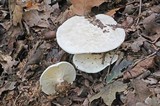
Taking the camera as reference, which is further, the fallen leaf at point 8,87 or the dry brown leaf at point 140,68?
the fallen leaf at point 8,87

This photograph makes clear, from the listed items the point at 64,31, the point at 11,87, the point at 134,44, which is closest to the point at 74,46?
the point at 64,31

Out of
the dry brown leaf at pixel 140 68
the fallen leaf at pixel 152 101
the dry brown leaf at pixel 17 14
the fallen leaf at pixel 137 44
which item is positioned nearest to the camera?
the fallen leaf at pixel 152 101

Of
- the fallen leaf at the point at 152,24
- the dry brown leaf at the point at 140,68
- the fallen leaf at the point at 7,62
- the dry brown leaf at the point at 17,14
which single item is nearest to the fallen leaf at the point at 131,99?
the dry brown leaf at the point at 140,68

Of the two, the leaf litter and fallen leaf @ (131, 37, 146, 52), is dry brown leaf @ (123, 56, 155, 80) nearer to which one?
the leaf litter

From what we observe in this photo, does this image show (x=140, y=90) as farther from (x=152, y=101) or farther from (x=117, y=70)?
(x=117, y=70)

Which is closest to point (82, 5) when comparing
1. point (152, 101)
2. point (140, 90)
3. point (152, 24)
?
point (152, 24)

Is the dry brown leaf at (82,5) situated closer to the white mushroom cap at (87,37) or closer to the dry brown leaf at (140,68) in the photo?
the white mushroom cap at (87,37)

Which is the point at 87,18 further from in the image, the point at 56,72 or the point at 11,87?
the point at 11,87
